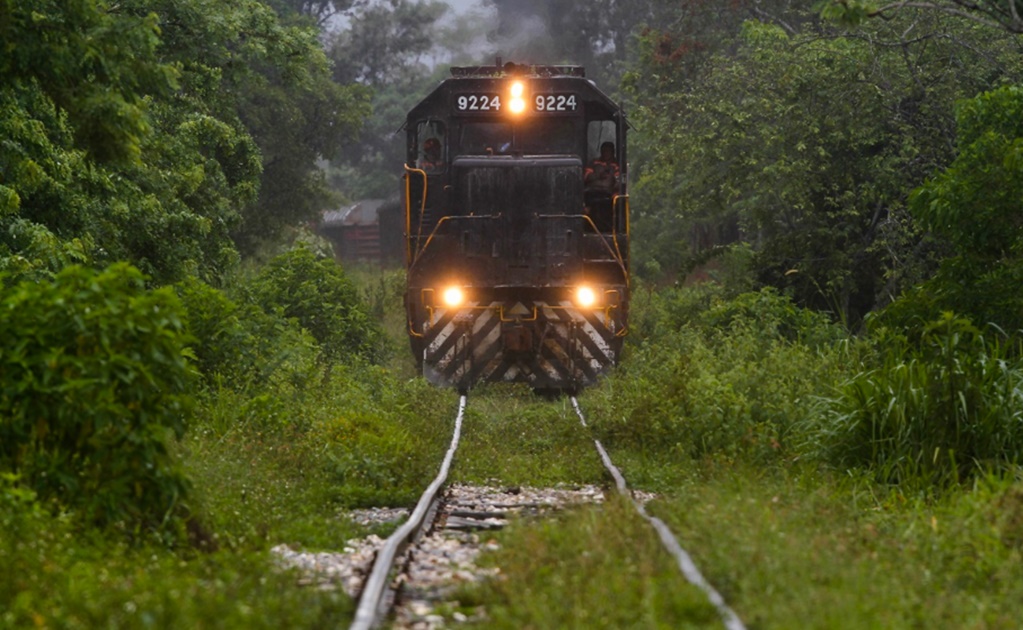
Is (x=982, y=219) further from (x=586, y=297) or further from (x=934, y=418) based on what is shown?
(x=586, y=297)

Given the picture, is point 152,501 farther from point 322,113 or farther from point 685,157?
point 322,113

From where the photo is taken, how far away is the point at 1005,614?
6070 mm

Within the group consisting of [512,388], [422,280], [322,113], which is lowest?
[512,388]

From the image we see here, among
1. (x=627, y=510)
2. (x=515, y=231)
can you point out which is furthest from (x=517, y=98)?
(x=627, y=510)

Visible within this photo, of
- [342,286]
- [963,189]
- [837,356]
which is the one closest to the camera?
[963,189]

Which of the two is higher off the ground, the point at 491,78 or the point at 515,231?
the point at 491,78

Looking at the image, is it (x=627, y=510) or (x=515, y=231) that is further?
(x=515, y=231)

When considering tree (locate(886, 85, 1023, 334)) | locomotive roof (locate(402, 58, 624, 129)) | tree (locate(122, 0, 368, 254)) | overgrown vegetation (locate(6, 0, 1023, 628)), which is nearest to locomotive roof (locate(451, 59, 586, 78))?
locomotive roof (locate(402, 58, 624, 129))

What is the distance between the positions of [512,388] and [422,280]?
193cm

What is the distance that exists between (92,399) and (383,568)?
208 centimetres

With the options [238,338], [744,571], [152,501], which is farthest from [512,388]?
[744,571]

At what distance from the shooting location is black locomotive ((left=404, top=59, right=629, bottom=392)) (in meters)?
17.6

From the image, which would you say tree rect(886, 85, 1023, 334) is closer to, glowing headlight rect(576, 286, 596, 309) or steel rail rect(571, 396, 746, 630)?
steel rail rect(571, 396, 746, 630)

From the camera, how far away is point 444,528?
29.5 ft
